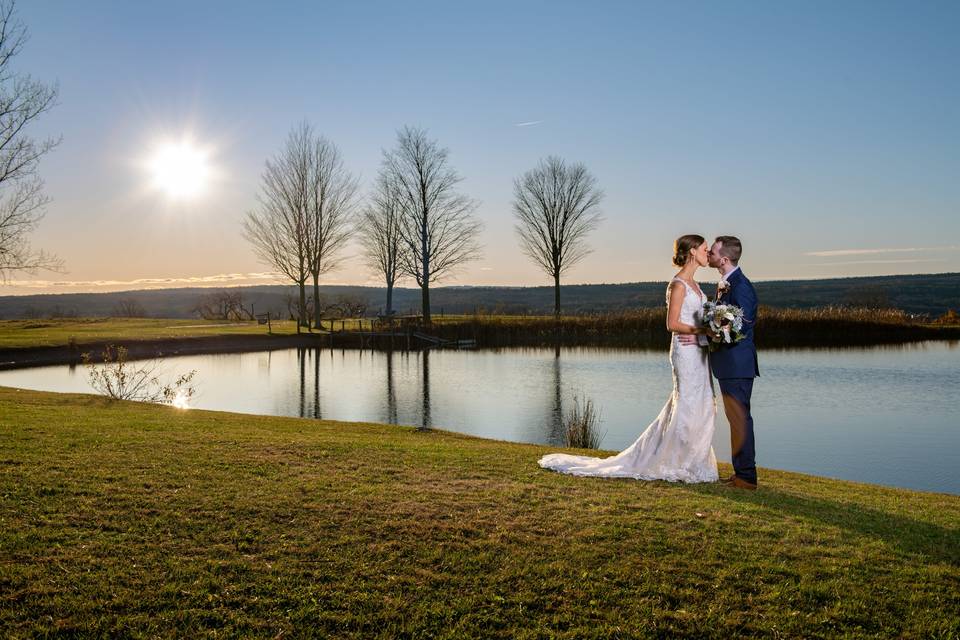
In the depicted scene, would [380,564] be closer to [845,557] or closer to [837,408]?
[845,557]

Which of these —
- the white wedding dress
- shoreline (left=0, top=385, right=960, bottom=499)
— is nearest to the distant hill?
shoreline (left=0, top=385, right=960, bottom=499)

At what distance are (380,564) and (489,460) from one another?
12.2 feet

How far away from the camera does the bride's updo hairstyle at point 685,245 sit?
25.5 feet

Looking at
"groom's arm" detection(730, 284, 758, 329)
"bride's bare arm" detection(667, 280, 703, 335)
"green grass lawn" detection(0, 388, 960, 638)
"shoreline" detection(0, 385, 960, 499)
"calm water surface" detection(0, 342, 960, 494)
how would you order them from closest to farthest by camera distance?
"green grass lawn" detection(0, 388, 960, 638)
"groom's arm" detection(730, 284, 758, 329)
"bride's bare arm" detection(667, 280, 703, 335)
"shoreline" detection(0, 385, 960, 499)
"calm water surface" detection(0, 342, 960, 494)

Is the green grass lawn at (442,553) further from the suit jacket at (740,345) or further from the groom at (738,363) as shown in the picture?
the suit jacket at (740,345)

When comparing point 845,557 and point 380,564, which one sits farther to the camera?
point 845,557

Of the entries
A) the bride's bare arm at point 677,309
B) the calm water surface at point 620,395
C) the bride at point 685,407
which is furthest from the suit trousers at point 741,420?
the calm water surface at point 620,395

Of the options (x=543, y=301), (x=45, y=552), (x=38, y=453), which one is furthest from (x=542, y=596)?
(x=543, y=301)

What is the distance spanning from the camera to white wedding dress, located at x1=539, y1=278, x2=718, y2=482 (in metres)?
7.73

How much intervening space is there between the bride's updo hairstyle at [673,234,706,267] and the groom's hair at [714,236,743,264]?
329 millimetres

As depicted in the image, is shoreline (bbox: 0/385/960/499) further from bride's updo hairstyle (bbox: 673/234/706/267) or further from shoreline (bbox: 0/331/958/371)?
shoreline (bbox: 0/331/958/371)

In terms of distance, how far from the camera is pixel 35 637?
4.10m

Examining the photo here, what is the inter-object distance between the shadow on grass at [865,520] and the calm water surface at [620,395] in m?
4.78

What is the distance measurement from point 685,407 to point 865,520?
2.03 metres
